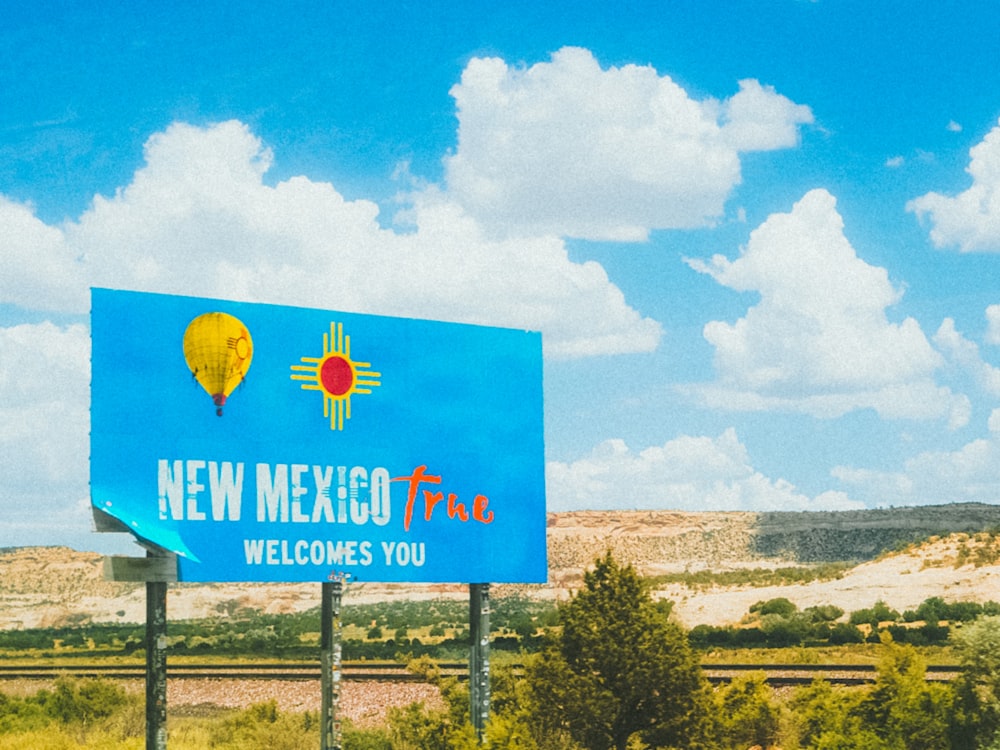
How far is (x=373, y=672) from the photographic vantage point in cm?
3906

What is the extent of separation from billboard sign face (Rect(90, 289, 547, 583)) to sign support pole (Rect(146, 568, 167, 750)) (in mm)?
506

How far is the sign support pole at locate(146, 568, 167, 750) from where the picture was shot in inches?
595

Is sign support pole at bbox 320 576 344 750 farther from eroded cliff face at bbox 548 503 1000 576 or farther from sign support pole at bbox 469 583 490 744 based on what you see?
eroded cliff face at bbox 548 503 1000 576

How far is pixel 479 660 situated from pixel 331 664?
8.23 ft

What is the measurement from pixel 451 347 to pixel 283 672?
25.6 metres

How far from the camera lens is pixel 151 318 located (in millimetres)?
15531

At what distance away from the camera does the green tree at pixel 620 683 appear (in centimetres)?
2005

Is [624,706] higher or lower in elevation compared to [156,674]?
lower

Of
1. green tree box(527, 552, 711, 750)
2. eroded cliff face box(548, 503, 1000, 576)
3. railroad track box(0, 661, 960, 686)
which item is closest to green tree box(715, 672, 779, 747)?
railroad track box(0, 661, 960, 686)

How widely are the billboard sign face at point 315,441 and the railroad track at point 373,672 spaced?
1773cm

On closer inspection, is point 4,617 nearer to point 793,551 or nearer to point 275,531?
point 793,551

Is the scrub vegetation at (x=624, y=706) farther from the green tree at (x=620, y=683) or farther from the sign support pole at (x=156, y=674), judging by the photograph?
the sign support pole at (x=156, y=674)

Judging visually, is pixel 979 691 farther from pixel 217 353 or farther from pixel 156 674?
pixel 217 353

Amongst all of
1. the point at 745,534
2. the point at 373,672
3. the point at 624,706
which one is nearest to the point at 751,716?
the point at 624,706
